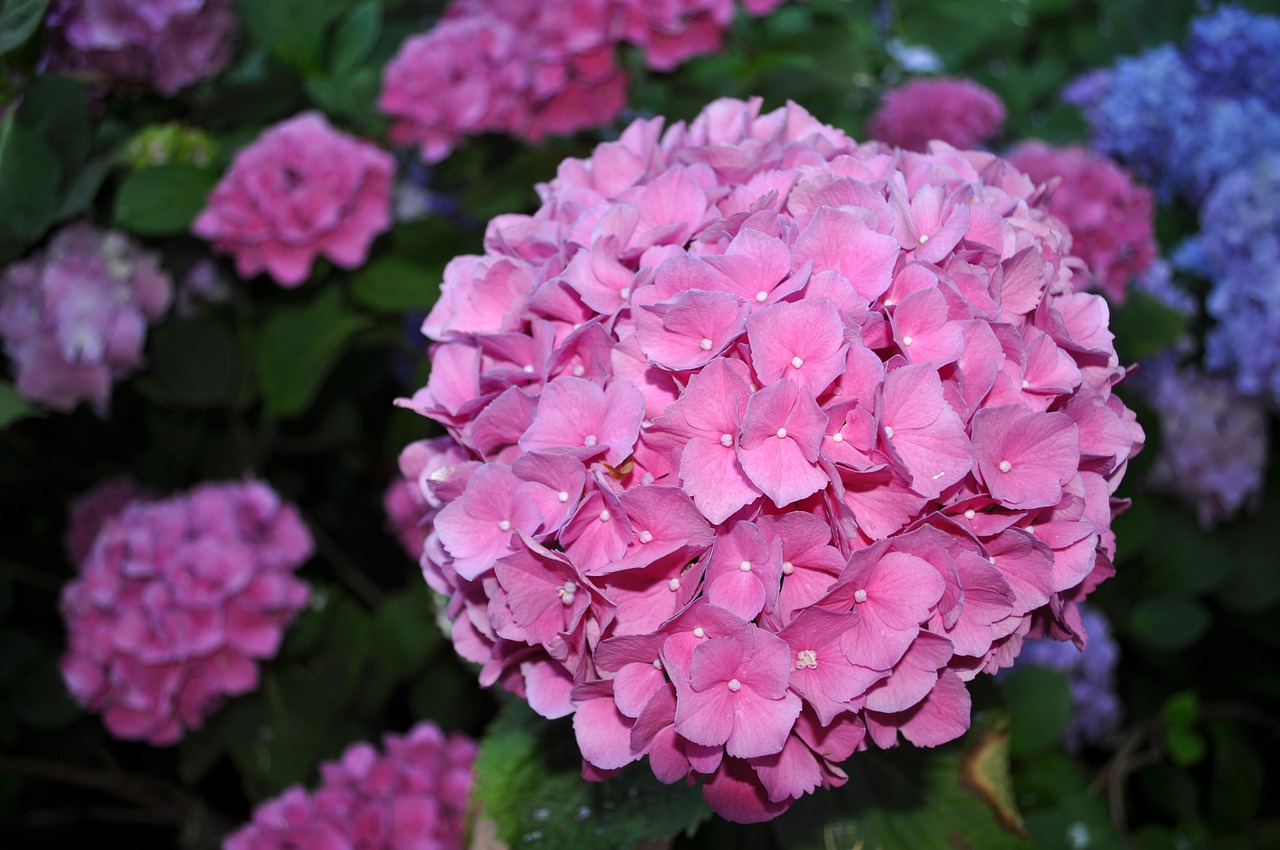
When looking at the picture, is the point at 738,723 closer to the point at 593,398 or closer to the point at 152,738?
the point at 593,398

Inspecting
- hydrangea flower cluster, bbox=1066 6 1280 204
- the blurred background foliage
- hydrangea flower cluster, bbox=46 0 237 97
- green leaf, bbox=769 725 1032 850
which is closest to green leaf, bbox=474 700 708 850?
green leaf, bbox=769 725 1032 850

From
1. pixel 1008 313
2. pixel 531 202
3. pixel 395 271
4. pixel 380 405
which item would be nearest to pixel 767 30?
pixel 531 202

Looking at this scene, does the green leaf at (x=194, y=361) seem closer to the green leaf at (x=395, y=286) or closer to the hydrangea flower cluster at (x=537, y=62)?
the green leaf at (x=395, y=286)

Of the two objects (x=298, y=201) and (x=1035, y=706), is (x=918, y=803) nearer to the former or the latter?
(x=1035, y=706)

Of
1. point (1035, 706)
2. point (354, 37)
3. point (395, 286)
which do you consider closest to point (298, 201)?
point (395, 286)

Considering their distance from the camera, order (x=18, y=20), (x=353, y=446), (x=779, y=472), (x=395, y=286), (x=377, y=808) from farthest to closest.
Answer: (x=353, y=446), (x=395, y=286), (x=377, y=808), (x=18, y=20), (x=779, y=472)

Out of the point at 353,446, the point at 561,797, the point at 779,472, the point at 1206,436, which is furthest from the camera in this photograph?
the point at 353,446
